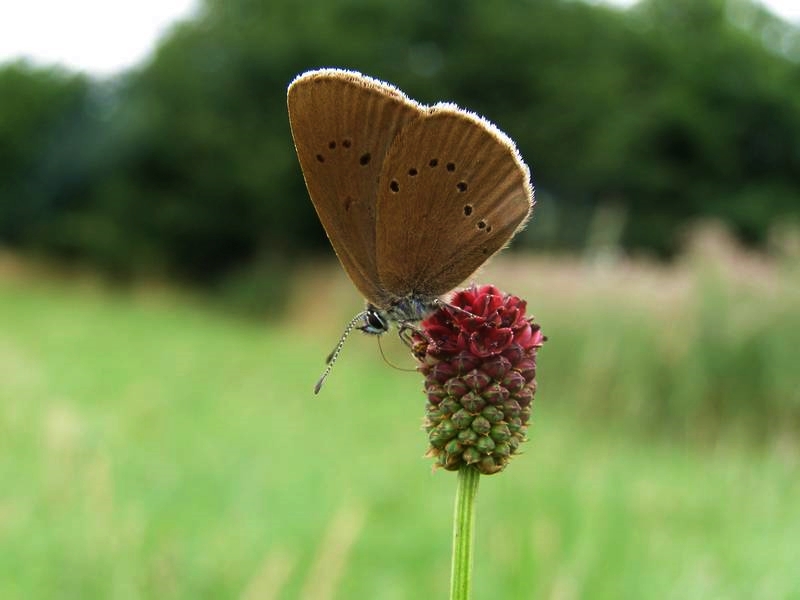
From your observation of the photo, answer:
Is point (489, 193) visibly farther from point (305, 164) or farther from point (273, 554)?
point (273, 554)

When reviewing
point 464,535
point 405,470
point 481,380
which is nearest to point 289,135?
point 405,470

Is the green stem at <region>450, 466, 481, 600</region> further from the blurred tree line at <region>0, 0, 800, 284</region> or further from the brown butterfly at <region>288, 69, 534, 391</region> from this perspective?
the blurred tree line at <region>0, 0, 800, 284</region>

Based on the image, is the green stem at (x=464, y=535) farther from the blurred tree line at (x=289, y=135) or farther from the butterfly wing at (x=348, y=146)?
the blurred tree line at (x=289, y=135)

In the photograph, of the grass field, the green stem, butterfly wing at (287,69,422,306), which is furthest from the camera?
the grass field

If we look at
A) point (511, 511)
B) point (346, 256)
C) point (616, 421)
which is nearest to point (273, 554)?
point (511, 511)

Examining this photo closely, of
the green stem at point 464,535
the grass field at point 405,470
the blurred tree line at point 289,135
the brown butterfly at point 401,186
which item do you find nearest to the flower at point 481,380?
the green stem at point 464,535

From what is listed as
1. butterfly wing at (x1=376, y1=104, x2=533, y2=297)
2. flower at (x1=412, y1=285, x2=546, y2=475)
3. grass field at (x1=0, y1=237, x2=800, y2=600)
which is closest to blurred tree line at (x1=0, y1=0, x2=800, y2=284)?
grass field at (x1=0, y1=237, x2=800, y2=600)
